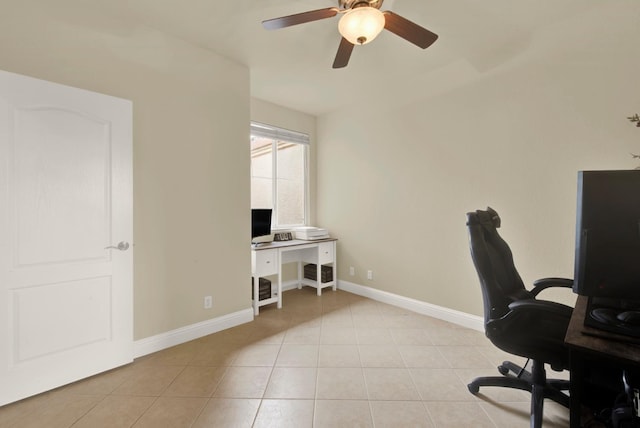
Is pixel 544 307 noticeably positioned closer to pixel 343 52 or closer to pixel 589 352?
pixel 589 352

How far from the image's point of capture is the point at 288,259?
400cm

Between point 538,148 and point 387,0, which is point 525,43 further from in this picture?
point 387,0

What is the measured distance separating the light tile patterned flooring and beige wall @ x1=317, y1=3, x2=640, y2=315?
89 centimetres

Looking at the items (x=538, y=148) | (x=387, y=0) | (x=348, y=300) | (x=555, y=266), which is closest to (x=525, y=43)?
(x=538, y=148)

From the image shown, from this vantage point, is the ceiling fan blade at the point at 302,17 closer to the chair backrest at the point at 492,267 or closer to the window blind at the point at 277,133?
the chair backrest at the point at 492,267

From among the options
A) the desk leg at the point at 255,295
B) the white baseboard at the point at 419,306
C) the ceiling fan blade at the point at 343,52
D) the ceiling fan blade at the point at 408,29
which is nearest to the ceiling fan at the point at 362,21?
the ceiling fan blade at the point at 408,29

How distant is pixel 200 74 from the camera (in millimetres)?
2598

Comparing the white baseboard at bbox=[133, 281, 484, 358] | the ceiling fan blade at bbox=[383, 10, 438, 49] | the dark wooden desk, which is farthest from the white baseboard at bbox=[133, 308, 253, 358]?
the ceiling fan blade at bbox=[383, 10, 438, 49]

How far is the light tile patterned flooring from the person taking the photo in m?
1.61

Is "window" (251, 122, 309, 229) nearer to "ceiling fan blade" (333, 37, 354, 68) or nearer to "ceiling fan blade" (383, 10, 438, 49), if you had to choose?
"ceiling fan blade" (333, 37, 354, 68)

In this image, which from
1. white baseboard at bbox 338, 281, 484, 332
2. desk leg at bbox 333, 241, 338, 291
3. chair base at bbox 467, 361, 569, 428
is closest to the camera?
chair base at bbox 467, 361, 569, 428

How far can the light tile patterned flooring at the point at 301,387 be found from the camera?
161 centimetres

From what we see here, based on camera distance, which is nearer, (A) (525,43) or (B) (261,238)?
(A) (525,43)

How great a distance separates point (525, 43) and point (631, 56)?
68cm
